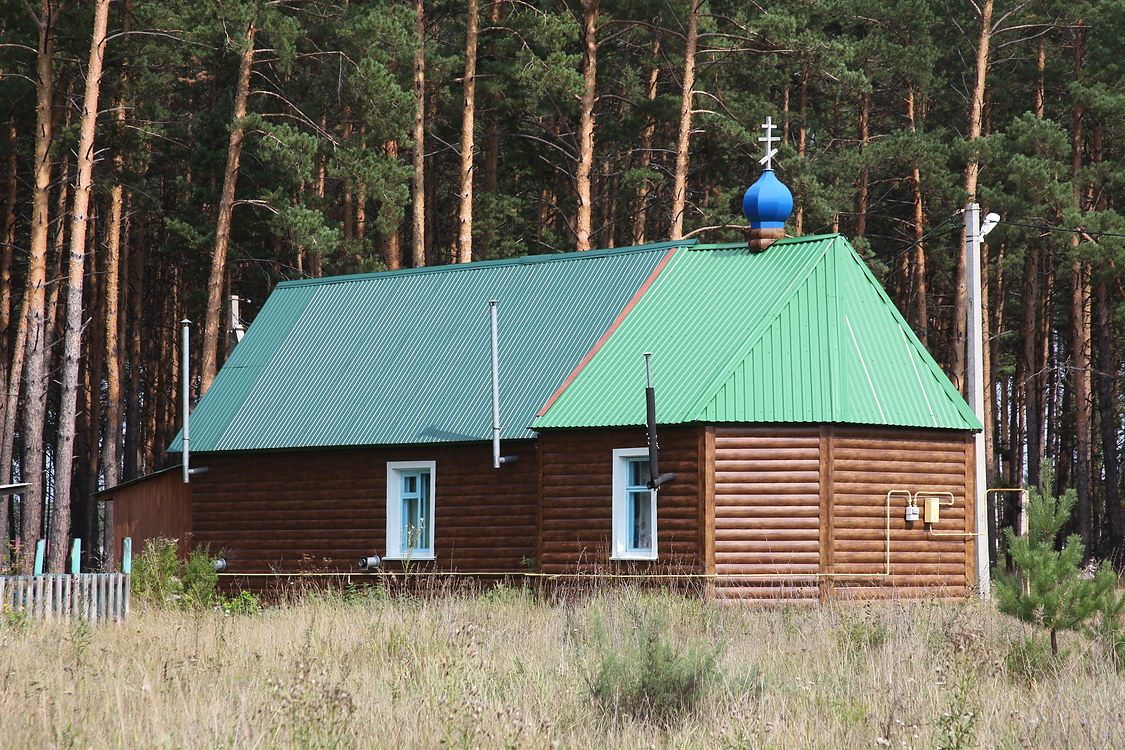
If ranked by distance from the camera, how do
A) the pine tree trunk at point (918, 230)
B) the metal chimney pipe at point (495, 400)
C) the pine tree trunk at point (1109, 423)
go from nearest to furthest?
the metal chimney pipe at point (495, 400) → the pine tree trunk at point (1109, 423) → the pine tree trunk at point (918, 230)

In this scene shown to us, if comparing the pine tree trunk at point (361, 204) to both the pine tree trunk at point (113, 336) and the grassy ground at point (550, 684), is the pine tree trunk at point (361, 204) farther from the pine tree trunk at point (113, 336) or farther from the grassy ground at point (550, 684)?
the grassy ground at point (550, 684)

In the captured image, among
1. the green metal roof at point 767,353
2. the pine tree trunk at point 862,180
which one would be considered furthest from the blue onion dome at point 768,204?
the pine tree trunk at point 862,180

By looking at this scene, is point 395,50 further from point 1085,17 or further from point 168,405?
point 168,405

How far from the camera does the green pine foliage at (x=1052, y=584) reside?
42.4ft

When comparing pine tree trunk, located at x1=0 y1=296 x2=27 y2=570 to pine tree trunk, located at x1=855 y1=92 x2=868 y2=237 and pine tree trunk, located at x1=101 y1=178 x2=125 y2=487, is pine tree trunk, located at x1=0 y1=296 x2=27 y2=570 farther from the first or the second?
pine tree trunk, located at x1=855 y1=92 x2=868 y2=237

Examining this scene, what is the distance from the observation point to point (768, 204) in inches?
950

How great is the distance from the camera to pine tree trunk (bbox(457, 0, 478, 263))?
31953 millimetres

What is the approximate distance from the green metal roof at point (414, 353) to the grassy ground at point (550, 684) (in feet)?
22.7

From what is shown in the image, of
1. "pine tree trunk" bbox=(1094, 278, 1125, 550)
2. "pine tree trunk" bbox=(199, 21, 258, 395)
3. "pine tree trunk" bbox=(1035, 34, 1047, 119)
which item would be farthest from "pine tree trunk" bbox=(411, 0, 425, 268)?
"pine tree trunk" bbox=(1094, 278, 1125, 550)

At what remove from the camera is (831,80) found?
119ft

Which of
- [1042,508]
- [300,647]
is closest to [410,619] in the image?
[300,647]

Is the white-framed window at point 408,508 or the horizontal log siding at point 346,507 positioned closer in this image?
the horizontal log siding at point 346,507

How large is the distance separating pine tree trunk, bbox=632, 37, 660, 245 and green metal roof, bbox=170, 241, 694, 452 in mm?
10147

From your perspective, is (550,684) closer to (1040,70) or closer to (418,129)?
(418,129)
